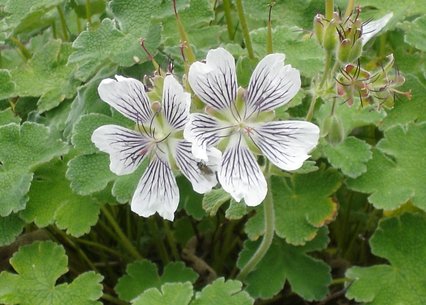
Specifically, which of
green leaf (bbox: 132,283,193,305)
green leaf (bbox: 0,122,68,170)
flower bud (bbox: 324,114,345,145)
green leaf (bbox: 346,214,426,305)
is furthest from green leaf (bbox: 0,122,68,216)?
green leaf (bbox: 346,214,426,305)

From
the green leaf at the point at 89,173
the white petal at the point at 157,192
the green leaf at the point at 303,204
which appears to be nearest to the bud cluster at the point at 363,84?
the white petal at the point at 157,192

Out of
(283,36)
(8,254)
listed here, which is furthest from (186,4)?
(8,254)

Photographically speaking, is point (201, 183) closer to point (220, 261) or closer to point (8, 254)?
point (220, 261)

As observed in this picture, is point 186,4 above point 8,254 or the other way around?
above

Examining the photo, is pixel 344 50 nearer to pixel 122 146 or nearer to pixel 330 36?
pixel 330 36

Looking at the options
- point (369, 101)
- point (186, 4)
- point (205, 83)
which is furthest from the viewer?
point (186, 4)

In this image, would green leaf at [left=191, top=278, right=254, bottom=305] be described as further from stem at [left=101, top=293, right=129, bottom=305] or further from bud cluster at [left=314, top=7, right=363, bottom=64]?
bud cluster at [left=314, top=7, right=363, bottom=64]

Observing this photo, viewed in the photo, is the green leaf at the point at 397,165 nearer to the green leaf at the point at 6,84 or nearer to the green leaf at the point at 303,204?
the green leaf at the point at 303,204
